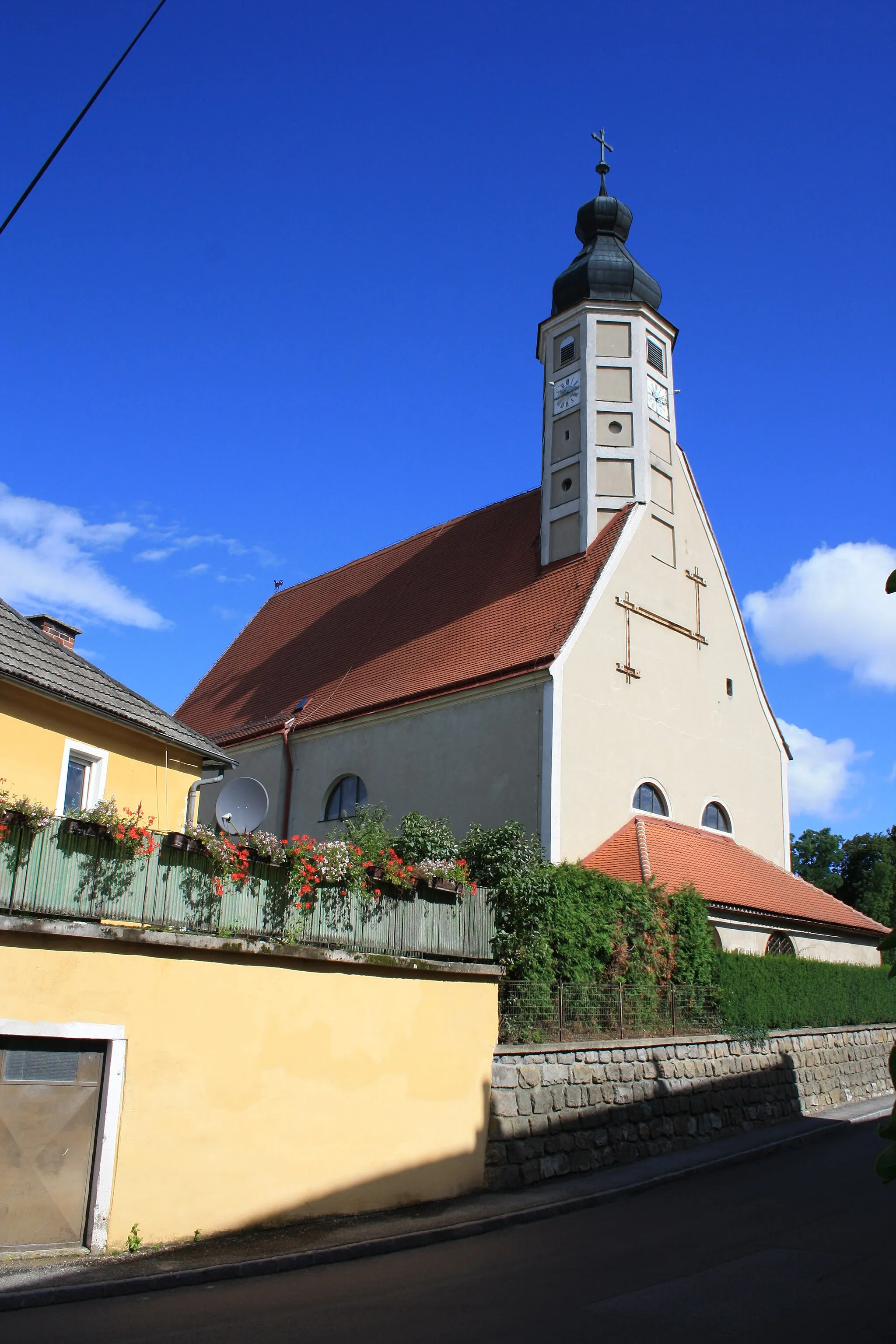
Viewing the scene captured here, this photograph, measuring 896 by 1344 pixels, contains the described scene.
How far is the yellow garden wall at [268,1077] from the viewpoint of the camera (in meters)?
8.63

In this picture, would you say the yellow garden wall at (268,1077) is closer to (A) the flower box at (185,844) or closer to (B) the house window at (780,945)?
(A) the flower box at (185,844)

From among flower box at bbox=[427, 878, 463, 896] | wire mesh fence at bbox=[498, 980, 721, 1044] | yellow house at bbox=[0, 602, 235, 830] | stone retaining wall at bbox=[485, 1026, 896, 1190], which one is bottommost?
stone retaining wall at bbox=[485, 1026, 896, 1190]

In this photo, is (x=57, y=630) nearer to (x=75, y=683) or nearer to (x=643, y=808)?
(x=75, y=683)

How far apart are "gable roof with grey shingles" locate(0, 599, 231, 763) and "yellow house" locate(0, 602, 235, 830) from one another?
2 centimetres

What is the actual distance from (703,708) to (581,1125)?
1136 cm

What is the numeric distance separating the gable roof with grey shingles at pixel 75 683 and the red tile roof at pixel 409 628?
7.45 m

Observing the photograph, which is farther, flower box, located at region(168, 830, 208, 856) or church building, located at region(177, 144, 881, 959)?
church building, located at region(177, 144, 881, 959)

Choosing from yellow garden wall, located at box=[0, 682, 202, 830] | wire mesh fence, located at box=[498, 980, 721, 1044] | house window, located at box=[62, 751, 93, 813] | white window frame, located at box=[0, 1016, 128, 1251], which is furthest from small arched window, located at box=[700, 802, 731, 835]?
white window frame, located at box=[0, 1016, 128, 1251]

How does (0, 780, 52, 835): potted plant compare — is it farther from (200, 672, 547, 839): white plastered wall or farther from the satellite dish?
(200, 672, 547, 839): white plastered wall

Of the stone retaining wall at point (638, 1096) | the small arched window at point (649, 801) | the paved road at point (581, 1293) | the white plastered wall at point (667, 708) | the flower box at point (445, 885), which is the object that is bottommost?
the paved road at point (581, 1293)

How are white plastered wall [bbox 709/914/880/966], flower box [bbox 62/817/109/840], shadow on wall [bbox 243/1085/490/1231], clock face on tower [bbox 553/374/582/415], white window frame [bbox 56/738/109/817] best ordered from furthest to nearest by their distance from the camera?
clock face on tower [bbox 553/374/582/415]
white plastered wall [bbox 709/914/880/966]
white window frame [bbox 56/738/109/817]
shadow on wall [bbox 243/1085/490/1231]
flower box [bbox 62/817/109/840]

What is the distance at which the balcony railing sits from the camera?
8742 millimetres

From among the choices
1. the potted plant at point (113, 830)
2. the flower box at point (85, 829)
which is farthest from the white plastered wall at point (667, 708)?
the flower box at point (85, 829)

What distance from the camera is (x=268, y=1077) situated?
9.75 meters
